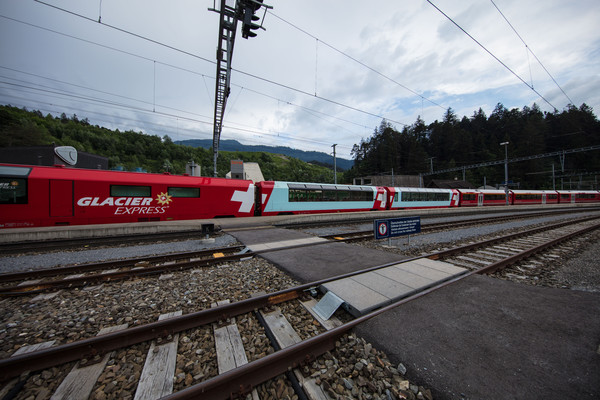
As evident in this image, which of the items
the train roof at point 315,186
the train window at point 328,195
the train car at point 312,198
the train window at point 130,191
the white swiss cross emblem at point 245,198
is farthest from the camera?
the train window at point 328,195

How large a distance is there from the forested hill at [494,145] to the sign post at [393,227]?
63.8m

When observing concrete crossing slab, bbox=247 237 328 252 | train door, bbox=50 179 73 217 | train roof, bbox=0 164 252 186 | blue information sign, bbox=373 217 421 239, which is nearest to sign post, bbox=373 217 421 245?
blue information sign, bbox=373 217 421 239

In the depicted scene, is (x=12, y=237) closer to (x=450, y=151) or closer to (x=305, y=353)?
(x=305, y=353)

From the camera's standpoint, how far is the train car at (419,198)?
76.6 feet

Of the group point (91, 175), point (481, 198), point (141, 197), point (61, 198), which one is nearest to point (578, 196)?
point (481, 198)

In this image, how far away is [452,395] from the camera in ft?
6.36

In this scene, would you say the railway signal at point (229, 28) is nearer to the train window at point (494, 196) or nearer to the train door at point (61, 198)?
the train door at point (61, 198)

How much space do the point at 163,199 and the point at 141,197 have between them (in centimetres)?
104

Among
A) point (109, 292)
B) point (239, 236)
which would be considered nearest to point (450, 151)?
point (239, 236)

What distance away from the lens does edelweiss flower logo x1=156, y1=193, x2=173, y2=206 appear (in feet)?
41.1

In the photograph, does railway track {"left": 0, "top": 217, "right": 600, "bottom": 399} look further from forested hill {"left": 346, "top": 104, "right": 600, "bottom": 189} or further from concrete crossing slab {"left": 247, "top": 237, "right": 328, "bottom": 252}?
forested hill {"left": 346, "top": 104, "right": 600, "bottom": 189}

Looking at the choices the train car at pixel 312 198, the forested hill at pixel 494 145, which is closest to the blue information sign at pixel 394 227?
the train car at pixel 312 198

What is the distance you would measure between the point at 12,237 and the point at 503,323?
15.4 metres

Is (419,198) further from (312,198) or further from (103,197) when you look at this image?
(103,197)
